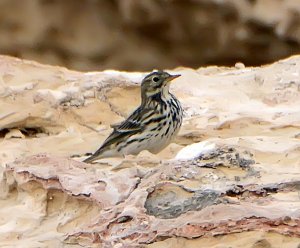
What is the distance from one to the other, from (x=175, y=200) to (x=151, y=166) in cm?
59

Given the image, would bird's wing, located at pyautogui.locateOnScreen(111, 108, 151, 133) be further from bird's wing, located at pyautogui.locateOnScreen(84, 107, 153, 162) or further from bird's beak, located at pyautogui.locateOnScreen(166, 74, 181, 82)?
bird's beak, located at pyautogui.locateOnScreen(166, 74, 181, 82)

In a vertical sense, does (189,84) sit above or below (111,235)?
above

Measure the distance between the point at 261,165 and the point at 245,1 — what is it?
498cm

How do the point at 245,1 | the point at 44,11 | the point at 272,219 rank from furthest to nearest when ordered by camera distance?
the point at 44,11, the point at 245,1, the point at 272,219

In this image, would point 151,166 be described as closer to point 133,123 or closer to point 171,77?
point 133,123

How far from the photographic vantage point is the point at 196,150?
5770 millimetres

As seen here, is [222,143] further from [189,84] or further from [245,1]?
[245,1]

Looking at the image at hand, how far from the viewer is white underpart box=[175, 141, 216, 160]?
571 cm

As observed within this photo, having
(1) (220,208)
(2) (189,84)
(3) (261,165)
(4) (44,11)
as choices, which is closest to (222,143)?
(3) (261,165)

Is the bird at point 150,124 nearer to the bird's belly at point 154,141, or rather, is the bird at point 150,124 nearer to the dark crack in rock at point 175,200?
the bird's belly at point 154,141

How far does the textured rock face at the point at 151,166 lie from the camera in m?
5.05

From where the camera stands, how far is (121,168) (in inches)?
228

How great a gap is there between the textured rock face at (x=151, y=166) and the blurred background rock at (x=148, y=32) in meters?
3.13

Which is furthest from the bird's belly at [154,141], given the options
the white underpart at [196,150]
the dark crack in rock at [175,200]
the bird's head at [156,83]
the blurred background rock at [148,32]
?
the blurred background rock at [148,32]
